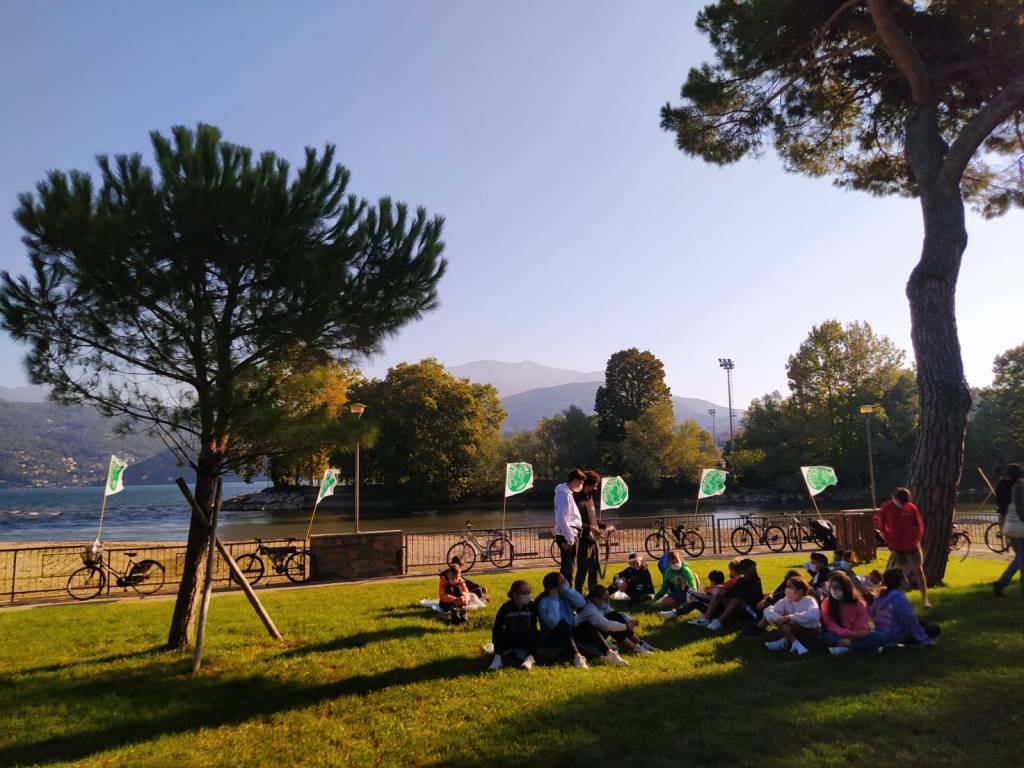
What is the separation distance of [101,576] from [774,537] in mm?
15657

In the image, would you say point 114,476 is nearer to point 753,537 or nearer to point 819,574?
point 819,574

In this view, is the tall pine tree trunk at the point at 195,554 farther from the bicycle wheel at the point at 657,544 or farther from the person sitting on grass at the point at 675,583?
the bicycle wheel at the point at 657,544

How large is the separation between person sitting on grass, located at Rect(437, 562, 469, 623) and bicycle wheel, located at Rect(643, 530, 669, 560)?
8.19m

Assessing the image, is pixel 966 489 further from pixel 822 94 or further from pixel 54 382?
pixel 54 382

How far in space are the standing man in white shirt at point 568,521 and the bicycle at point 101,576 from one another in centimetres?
804

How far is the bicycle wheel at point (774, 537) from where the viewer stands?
16859mm

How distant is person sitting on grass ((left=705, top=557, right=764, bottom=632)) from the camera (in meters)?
7.59

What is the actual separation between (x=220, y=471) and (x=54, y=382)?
1.86 metres

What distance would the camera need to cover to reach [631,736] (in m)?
4.30

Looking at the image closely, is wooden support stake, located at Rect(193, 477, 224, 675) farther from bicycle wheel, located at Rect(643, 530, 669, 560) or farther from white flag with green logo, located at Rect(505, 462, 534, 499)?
bicycle wheel, located at Rect(643, 530, 669, 560)

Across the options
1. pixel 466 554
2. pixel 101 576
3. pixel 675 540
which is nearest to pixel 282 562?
pixel 101 576

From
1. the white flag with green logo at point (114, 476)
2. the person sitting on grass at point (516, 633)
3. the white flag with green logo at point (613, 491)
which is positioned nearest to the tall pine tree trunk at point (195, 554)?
the person sitting on grass at point (516, 633)

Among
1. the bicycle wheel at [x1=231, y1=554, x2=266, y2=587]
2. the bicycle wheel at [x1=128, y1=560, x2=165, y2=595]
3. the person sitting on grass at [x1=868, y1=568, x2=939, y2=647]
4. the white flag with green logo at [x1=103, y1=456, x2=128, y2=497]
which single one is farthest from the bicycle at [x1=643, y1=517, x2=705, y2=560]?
the white flag with green logo at [x1=103, y1=456, x2=128, y2=497]

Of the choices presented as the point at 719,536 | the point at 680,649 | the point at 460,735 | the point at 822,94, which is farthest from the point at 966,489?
the point at 460,735
